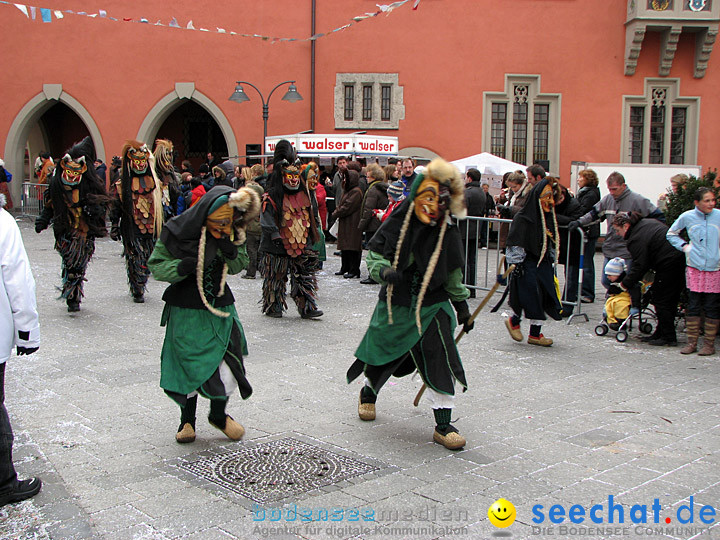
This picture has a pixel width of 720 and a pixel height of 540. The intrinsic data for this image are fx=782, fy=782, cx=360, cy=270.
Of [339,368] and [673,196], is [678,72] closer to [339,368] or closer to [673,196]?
[673,196]

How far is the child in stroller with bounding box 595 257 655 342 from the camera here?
8.62 m

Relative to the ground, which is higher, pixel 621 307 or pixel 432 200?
pixel 432 200

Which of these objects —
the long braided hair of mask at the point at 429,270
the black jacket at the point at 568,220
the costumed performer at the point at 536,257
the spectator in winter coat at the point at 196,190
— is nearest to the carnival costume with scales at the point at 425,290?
the long braided hair of mask at the point at 429,270

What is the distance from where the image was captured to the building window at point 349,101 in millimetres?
22922

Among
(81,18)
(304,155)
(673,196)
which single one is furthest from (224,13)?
(673,196)

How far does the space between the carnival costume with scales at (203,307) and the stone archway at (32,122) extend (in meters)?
19.9

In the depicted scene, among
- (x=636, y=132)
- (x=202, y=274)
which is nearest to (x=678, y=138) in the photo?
(x=636, y=132)

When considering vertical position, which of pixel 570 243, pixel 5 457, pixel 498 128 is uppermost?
pixel 498 128

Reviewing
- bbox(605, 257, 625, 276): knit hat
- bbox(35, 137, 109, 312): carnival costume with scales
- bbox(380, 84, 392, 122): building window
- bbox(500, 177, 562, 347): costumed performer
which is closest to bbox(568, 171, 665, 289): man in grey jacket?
bbox(605, 257, 625, 276): knit hat

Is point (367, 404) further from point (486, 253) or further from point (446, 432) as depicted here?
point (486, 253)

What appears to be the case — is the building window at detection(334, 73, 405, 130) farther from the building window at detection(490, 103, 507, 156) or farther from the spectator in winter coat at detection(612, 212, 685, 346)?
the spectator in winter coat at detection(612, 212, 685, 346)

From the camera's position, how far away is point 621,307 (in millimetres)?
8695

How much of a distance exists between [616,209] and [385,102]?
1335 cm

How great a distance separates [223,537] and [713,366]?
548cm
